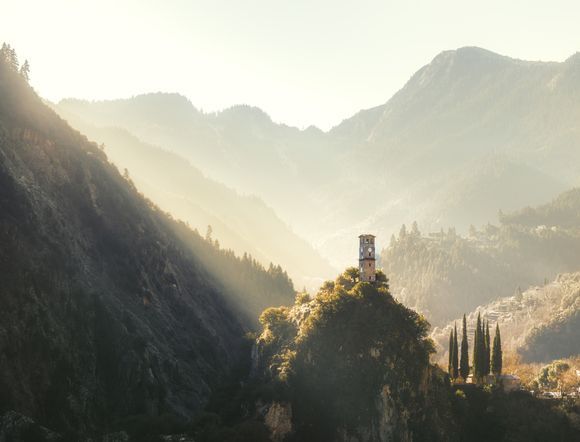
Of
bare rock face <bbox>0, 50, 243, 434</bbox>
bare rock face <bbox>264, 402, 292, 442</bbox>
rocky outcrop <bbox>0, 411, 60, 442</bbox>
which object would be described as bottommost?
bare rock face <bbox>264, 402, 292, 442</bbox>

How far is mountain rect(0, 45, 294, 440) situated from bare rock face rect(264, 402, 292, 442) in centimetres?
1784

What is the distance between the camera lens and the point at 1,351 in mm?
89250

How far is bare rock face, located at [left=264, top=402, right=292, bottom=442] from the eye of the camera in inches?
4182

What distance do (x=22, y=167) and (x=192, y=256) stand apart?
3060 inches

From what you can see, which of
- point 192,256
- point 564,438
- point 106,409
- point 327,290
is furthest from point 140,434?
point 192,256

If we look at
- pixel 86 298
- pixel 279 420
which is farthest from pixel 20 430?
pixel 279 420

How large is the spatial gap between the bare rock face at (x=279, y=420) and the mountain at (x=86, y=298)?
1784 centimetres

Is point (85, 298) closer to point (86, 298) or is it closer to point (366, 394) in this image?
point (86, 298)

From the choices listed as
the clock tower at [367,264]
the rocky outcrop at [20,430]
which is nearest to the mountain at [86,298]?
the rocky outcrop at [20,430]

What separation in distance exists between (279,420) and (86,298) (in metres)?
38.6

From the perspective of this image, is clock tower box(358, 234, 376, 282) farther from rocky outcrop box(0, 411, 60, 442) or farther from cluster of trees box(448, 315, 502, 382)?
rocky outcrop box(0, 411, 60, 442)

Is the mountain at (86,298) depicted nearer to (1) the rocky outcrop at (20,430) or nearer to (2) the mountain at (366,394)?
(1) the rocky outcrop at (20,430)

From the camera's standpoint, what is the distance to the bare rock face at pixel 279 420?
10622 centimetres

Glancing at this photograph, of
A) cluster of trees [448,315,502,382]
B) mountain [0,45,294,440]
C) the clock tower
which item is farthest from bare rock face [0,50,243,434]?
cluster of trees [448,315,502,382]
